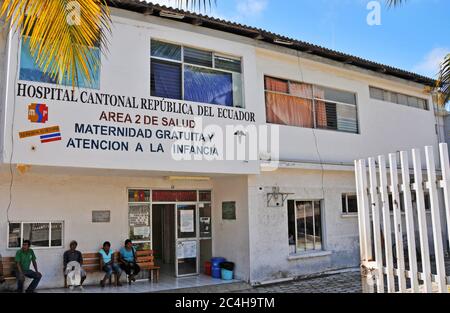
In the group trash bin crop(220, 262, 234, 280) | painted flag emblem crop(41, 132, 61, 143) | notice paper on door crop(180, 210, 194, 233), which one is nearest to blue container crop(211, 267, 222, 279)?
trash bin crop(220, 262, 234, 280)

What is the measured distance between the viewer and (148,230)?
11.7 metres

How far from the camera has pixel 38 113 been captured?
8570 millimetres

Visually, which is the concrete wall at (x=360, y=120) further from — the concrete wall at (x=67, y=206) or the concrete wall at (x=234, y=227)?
the concrete wall at (x=67, y=206)

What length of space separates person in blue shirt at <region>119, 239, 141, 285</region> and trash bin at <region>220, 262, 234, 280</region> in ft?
7.43

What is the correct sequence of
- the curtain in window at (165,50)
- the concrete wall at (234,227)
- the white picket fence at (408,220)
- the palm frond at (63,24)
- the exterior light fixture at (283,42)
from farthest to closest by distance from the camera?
the exterior light fixture at (283,42)
the concrete wall at (234,227)
the curtain in window at (165,50)
the white picket fence at (408,220)
the palm frond at (63,24)

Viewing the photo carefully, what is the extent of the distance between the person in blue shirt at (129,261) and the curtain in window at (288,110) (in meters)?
5.12

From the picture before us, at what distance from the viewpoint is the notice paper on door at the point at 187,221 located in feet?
40.6

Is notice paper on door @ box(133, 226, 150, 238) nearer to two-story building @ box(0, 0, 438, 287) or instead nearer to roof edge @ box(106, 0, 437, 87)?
two-story building @ box(0, 0, 438, 287)

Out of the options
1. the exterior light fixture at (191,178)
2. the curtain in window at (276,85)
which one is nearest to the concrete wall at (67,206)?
the exterior light fixture at (191,178)

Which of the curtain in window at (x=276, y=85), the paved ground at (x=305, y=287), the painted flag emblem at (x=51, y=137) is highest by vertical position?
the curtain in window at (x=276, y=85)

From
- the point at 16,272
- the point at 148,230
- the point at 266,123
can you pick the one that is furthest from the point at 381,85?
the point at 16,272

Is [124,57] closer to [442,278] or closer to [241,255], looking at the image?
[241,255]

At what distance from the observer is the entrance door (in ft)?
40.0

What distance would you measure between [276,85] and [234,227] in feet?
14.2
